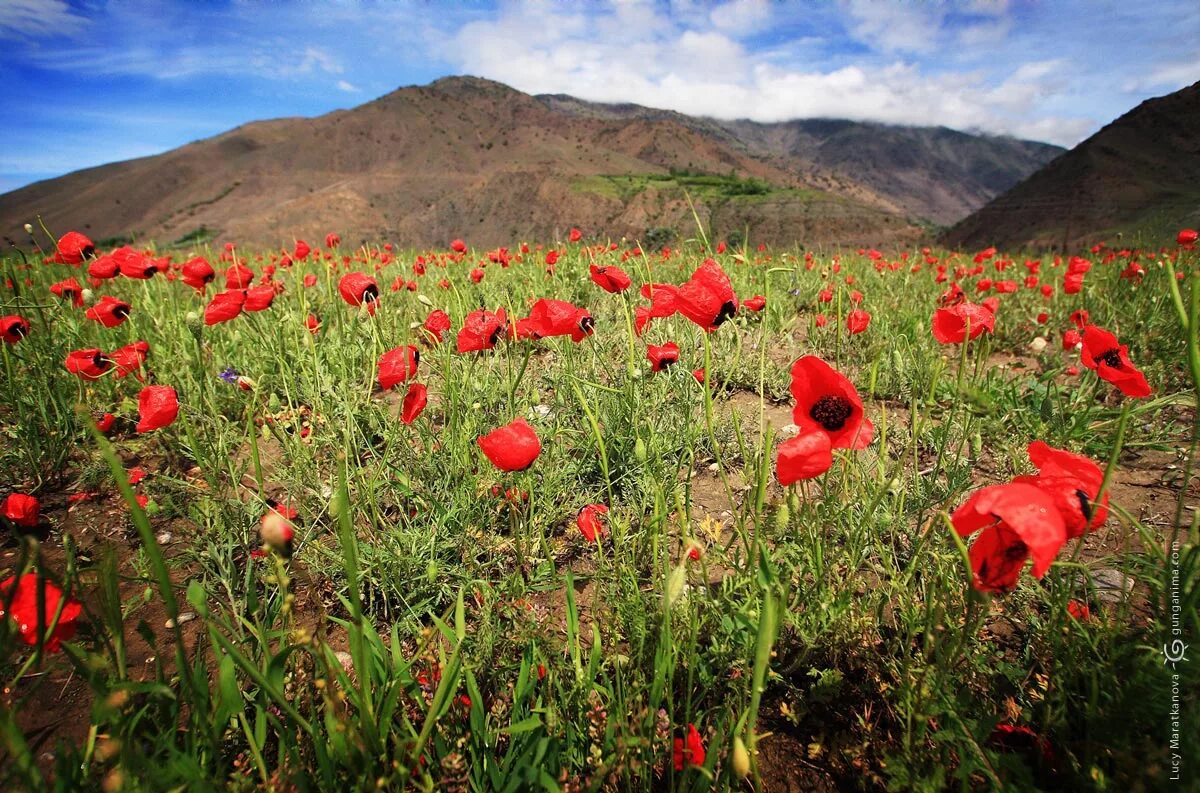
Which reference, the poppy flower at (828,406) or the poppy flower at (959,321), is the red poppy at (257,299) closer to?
the poppy flower at (828,406)

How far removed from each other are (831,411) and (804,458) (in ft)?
0.79

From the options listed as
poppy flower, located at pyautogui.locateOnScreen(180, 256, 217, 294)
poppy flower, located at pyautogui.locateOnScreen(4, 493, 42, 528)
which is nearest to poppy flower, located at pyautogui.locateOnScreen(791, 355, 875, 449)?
poppy flower, located at pyautogui.locateOnScreen(4, 493, 42, 528)

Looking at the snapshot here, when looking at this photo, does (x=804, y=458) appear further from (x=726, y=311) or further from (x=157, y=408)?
(x=157, y=408)

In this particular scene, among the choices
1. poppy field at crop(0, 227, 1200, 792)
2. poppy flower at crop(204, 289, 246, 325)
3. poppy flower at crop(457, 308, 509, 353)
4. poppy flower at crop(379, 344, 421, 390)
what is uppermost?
poppy flower at crop(204, 289, 246, 325)

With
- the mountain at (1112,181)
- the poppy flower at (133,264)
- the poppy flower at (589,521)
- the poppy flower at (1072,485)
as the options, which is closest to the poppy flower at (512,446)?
the poppy flower at (589,521)

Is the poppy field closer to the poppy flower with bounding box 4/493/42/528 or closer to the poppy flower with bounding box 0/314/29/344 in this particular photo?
the poppy flower with bounding box 4/493/42/528

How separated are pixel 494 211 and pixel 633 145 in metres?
48.7

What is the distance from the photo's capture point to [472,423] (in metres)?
2.11

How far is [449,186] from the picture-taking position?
197ft

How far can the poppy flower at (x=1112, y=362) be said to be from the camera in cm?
145

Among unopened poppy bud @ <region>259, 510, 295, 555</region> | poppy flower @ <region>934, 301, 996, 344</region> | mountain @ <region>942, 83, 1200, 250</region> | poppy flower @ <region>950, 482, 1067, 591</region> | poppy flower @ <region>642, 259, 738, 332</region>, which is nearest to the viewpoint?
unopened poppy bud @ <region>259, 510, 295, 555</region>

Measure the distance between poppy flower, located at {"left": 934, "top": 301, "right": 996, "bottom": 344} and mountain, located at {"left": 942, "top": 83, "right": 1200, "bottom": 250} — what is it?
117 ft

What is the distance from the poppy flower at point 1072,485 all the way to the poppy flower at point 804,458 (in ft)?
1.18

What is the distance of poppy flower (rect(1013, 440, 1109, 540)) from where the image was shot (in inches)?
36.9
